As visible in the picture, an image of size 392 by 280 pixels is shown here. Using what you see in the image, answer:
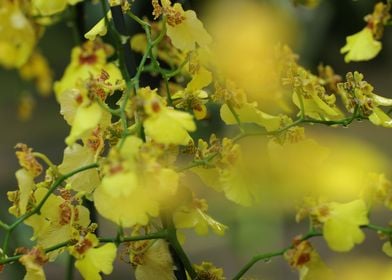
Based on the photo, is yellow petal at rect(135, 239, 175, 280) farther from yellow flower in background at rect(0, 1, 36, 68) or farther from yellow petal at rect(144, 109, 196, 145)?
yellow flower in background at rect(0, 1, 36, 68)

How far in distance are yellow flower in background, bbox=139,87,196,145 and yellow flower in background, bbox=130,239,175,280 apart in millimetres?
125

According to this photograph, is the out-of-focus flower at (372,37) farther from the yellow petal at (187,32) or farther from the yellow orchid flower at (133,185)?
the yellow orchid flower at (133,185)

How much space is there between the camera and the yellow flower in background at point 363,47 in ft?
2.76

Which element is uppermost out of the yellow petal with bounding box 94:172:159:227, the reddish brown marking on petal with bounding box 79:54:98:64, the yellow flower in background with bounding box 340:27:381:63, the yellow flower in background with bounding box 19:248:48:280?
the yellow petal with bounding box 94:172:159:227

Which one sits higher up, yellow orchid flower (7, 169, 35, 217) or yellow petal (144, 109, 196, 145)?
yellow petal (144, 109, 196, 145)

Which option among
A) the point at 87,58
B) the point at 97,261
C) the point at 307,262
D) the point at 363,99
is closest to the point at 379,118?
the point at 363,99

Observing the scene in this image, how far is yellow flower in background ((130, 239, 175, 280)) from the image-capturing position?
718 millimetres

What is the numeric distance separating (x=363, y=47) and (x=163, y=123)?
0.30 m

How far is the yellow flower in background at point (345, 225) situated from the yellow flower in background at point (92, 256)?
15cm

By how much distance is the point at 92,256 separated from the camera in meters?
0.67

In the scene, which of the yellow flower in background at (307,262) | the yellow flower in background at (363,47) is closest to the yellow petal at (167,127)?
the yellow flower in background at (307,262)

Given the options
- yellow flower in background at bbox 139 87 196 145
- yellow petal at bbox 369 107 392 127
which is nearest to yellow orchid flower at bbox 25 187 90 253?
yellow flower in background at bbox 139 87 196 145

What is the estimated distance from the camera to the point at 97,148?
69cm

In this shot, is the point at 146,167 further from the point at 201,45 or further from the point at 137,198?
the point at 201,45
